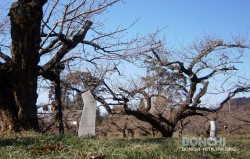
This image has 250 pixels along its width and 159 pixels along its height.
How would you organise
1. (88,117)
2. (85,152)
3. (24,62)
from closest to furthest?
(85,152) < (24,62) < (88,117)

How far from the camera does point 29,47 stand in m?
7.34

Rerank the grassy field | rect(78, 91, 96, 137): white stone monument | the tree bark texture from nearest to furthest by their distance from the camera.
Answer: the grassy field → the tree bark texture → rect(78, 91, 96, 137): white stone monument

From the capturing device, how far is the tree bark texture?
6680 mm

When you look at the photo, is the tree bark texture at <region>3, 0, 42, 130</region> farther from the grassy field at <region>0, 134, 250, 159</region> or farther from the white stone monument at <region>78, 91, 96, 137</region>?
the grassy field at <region>0, 134, 250, 159</region>

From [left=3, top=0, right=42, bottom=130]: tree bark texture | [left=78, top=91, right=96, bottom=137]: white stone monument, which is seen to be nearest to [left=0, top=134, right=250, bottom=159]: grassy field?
[left=3, top=0, right=42, bottom=130]: tree bark texture

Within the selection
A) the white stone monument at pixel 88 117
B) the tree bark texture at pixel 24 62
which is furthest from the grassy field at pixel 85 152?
the white stone monument at pixel 88 117

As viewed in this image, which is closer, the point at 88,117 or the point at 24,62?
the point at 24,62

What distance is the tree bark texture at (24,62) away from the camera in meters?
6.68

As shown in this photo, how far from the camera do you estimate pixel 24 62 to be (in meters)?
7.53

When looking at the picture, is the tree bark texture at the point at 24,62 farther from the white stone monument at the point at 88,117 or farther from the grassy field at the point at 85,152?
the grassy field at the point at 85,152

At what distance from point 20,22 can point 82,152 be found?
366cm

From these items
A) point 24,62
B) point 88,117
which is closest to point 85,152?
point 24,62

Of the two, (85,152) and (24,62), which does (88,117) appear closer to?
(24,62)

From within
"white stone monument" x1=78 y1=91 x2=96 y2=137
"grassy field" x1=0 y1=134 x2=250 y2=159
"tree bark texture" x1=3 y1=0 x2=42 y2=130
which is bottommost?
"grassy field" x1=0 y1=134 x2=250 y2=159
